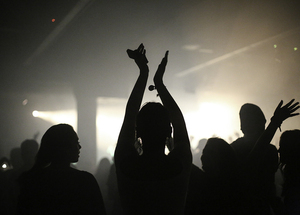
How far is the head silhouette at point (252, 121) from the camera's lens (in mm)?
1113

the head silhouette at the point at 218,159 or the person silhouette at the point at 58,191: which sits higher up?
the head silhouette at the point at 218,159

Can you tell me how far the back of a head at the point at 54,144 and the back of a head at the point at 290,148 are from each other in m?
1.02

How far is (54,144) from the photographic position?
2.59 feet

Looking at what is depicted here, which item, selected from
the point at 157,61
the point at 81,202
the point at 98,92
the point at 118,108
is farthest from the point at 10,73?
the point at 81,202

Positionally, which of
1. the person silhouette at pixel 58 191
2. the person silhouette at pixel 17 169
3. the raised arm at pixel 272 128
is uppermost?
the raised arm at pixel 272 128

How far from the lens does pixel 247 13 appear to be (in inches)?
137

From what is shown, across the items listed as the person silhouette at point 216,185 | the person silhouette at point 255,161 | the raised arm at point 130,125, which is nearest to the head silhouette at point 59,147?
the raised arm at point 130,125

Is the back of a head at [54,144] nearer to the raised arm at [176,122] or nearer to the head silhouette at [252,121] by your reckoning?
the raised arm at [176,122]

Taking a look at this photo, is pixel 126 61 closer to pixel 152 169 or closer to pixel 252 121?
pixel 252 121

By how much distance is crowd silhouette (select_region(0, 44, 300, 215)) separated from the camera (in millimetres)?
440

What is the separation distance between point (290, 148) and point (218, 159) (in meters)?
0.47

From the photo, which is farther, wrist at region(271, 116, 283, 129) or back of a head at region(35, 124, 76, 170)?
back of a head at region(35, 124, 76, 170)

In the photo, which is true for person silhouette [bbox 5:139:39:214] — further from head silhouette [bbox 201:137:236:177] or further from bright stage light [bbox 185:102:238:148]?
bright stage light [bbox 185:102:238:148]

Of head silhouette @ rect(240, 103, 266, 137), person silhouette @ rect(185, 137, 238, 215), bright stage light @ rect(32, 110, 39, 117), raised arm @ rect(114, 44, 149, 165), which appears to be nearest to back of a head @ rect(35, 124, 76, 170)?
raised arm @ rect(114, 44, 149, 165)
